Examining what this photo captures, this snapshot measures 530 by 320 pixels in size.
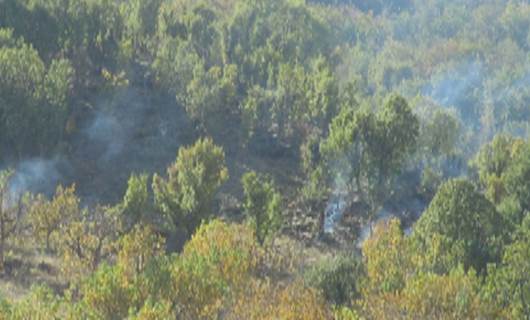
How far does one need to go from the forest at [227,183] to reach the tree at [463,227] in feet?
0.34

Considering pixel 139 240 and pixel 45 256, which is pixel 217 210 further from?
pixel 139 240

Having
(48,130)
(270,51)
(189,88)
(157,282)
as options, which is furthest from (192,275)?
(270,51)

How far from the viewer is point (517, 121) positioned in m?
127

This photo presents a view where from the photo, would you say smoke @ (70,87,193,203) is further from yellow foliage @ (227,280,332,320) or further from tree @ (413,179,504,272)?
yellow foliage @ (227,280,332,320)

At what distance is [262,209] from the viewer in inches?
2087

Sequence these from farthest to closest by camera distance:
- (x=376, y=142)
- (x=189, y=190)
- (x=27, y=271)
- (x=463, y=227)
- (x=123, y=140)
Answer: (x=123, y=140) < (x=376, y=142) < (x=189, y=190) < (x=27, y=271) < (x=463, y=227)

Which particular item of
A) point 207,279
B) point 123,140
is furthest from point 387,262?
point 123,140

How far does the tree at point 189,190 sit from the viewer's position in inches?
2099

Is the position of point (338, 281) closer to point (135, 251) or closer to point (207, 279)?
point (135, 251)

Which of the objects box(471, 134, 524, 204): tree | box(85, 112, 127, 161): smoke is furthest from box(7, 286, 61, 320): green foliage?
box(85, 112, 127, 161): smoke

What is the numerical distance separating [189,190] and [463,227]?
21.0 m

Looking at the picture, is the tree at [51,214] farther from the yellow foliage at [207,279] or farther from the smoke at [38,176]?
the yellow foliage at [207,279]

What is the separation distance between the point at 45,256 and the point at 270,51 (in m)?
54.1

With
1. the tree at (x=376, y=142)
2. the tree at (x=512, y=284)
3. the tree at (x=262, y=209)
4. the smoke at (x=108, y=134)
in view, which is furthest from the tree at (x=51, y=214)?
the tree at (x=512, y=284)
